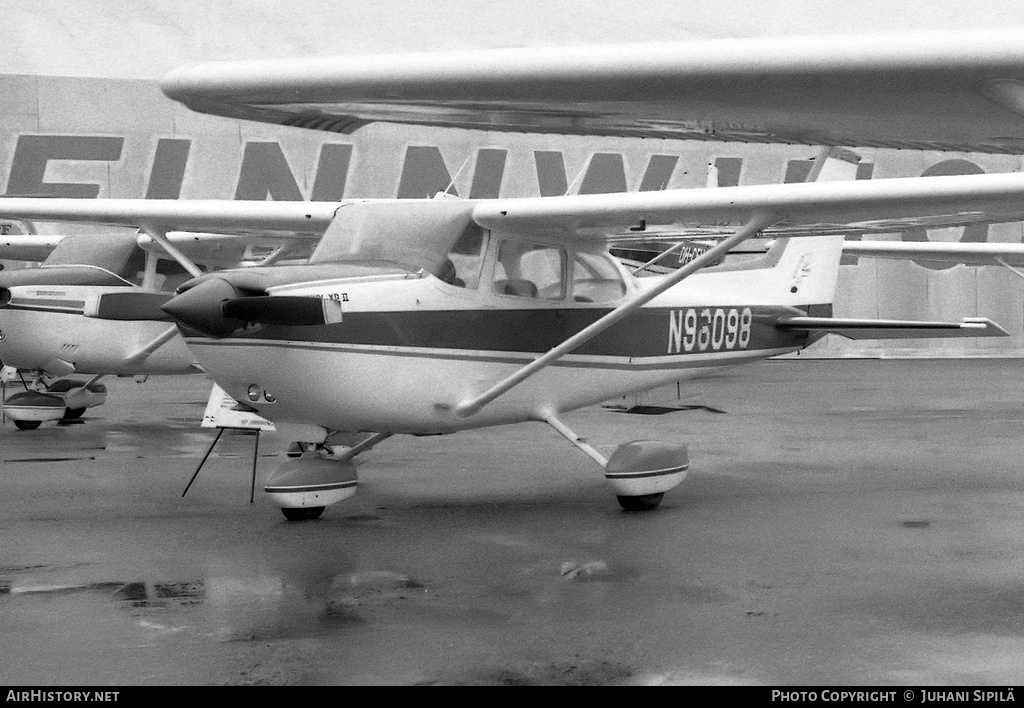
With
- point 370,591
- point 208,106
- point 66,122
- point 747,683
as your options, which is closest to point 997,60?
point 208,106

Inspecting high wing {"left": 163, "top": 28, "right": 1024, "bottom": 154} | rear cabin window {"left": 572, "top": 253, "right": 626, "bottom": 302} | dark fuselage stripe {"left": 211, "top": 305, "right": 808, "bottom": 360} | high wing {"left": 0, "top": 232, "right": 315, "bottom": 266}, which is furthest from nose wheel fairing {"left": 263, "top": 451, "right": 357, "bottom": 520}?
high wing {"left": 163, "top": 28, "right": 1024, "bottom": 154}

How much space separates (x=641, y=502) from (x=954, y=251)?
8.92 meters

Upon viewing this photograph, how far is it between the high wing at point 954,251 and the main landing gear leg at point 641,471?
7.42 m

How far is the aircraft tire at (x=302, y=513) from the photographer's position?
7.01 meters

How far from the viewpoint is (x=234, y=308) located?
588 cm

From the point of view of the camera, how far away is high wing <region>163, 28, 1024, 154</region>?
6.73 feet

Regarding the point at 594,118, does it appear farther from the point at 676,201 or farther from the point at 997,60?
the point at 676,201

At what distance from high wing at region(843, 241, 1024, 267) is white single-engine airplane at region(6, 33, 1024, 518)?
195 inches

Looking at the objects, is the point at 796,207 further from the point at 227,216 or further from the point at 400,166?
the point at 400,166

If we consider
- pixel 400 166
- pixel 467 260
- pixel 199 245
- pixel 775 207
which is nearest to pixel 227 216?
pixel 467 260

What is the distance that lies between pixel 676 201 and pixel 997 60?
5.03 metres

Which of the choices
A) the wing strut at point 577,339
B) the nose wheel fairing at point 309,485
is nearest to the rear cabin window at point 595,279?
the wing strut at point 577,339

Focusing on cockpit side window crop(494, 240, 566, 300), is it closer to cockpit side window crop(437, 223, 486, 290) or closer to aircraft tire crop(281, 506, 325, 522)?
cockpit side window crop(437, 223, 486, 290)

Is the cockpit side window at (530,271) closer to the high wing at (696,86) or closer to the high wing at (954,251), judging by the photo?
the high wing at (696,86)
